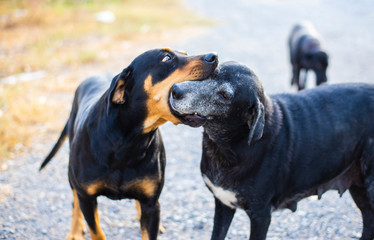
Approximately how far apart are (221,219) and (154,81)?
129 centimetres

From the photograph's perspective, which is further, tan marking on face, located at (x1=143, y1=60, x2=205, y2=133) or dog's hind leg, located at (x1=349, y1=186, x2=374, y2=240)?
dog's hind leg, located at (x1=349, y1=186, x2=374, y2=240)

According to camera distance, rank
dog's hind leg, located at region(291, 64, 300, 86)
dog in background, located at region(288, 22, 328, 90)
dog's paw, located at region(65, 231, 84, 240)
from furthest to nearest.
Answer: dog's hind leg, located at region(291, 64, 300, 86) → dog in background, located at region(288, 22, 328, 90) → dog's paw, located at region(65, 231, 84, 240)

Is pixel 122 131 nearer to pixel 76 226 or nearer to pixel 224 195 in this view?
pixel 224 195

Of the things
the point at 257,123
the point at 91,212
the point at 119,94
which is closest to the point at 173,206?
the point at 91,212

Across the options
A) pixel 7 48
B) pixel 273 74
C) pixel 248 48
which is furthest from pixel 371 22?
pixel 7 48

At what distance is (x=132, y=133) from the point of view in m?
3.15

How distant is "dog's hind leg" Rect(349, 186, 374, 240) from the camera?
3709mm

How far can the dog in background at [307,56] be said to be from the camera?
7340 millimetres

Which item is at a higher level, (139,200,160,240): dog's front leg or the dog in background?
the dog in background

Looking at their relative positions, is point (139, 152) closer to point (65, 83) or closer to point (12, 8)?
point (65, 83)

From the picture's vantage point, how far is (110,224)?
4266 millimetres

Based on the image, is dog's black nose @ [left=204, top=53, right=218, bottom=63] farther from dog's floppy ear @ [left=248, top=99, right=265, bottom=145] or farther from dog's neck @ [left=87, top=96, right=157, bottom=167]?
dog's neck @ [left=87, top=96, right=157, bottom=167]

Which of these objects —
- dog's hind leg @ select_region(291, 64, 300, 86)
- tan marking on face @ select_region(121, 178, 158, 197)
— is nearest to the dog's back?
tan marking on face @ select_region(121, 178, 158, 197)

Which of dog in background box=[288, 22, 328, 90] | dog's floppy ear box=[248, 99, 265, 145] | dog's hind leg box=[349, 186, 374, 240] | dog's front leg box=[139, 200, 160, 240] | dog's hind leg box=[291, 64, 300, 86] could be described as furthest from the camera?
dog's hind leg box=[291, 64, 300, 86]
